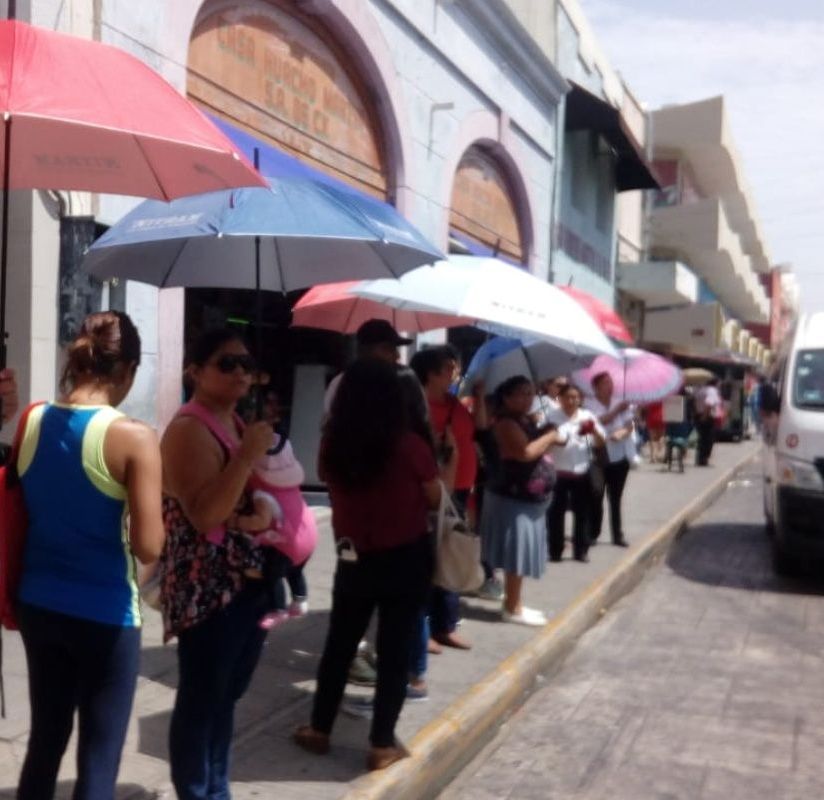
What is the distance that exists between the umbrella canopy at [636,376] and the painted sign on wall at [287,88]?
3.11 metres

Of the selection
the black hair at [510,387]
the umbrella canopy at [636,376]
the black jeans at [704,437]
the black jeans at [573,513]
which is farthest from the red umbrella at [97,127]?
the black jeans at [704,437]

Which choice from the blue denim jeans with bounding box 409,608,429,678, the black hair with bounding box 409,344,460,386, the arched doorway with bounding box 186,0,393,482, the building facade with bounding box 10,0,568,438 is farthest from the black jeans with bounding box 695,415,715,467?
the blue denim jeans with bounding box 409,608,429,678

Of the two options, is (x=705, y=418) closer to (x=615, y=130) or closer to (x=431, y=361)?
(x=615, y=130)

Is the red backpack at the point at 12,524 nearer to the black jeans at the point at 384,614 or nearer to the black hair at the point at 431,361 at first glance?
the black jeans at the point at 384,614

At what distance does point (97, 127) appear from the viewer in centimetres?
305

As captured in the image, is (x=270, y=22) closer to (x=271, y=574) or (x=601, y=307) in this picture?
(x=601, y=307)

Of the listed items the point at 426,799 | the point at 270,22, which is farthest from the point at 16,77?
the point at 270,22

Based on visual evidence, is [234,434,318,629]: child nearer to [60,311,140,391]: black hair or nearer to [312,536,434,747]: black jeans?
[312,536,434,747]: black jeans

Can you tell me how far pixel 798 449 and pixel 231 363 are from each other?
21.8ft

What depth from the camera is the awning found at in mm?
20234

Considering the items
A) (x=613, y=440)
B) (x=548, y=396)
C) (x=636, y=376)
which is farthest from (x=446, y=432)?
(x=636, y=376)

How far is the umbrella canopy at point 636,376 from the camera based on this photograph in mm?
12008

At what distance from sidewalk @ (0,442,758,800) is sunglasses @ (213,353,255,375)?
1634 millimetres

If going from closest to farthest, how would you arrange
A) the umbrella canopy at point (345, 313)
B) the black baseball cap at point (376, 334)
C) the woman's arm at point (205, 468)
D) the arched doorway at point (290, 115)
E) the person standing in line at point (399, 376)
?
the woman's arm at point (205, 468), the person standing in line at point (399, 376), the black baseball cap at point (376, 334), the umbrella canopy at point (345, 313), the arched doorway at point (290, 115)
